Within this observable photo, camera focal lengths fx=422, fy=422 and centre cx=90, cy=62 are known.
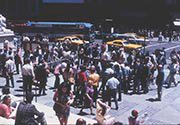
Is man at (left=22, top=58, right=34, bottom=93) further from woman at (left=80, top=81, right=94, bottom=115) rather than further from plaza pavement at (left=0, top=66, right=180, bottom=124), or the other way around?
woman at (left=80, top=81, right=94, bottom=115)

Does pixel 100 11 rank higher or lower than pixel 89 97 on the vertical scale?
higher

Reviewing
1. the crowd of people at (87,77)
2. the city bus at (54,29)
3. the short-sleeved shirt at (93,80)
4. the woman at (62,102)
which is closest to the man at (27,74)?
the crowd of people at (87,77)

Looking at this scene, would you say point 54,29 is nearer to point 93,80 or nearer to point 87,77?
point 87,77

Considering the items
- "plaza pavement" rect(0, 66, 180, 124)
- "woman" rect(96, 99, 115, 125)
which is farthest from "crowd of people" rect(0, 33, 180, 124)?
"woman" rect(96, 99, 115, 125)

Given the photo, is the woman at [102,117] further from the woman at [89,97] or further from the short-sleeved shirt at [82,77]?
the short-sleeved shirt at [82,77]

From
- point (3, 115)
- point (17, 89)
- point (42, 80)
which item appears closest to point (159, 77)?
point (42, 80)

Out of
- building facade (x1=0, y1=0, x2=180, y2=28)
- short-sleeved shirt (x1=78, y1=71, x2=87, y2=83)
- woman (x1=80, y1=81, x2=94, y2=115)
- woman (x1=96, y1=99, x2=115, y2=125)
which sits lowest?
woman (x1=80, y1=81, x2=94, y2=115)

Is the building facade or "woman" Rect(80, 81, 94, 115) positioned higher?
the building facade

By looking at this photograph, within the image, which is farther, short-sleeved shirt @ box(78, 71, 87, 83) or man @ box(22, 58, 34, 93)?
man @ box(22, 58, 34, 93)

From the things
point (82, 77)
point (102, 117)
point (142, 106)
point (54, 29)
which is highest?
point (54, 29)

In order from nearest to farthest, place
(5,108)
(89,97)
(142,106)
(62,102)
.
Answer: (5,108) → (62,102) → (89,97) → (142,106)

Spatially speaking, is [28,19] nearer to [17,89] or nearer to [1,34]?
[1,34]

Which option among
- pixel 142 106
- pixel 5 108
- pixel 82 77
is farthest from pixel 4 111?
pixel 142 106

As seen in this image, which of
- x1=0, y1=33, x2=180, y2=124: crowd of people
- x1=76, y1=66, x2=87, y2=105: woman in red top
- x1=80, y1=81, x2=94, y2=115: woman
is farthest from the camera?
x1=76, y1=66, x2=87, y2=105: woman in red top
